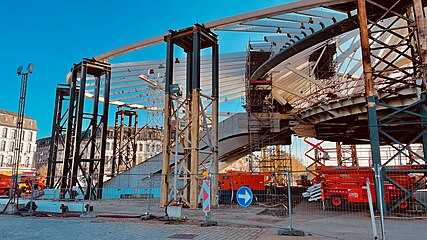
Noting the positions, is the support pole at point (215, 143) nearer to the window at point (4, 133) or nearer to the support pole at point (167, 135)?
the support pole at point (167, 135)

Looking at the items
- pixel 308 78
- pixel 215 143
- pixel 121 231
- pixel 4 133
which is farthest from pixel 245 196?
pixel 4 133

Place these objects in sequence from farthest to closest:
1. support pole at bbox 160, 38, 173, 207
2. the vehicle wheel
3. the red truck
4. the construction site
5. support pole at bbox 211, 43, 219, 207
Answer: support pole at bbox 211, 43, 219, 207, the vehicle wheel, support pole at bbox 160, 38, 173, 207, the red truck, the construction site

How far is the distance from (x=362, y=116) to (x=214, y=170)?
33.8 ft

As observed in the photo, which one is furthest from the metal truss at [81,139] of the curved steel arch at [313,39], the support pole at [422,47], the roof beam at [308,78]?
the support pole at [422,47]

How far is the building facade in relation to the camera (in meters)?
71.9

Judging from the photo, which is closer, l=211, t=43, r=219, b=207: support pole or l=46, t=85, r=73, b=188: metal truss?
l=211, t=43, r=219, b=207: support pole

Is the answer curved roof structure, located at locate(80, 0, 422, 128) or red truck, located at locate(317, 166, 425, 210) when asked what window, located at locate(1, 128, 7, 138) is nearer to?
curved roof structure, located at locate(80, 0, 422, 128)

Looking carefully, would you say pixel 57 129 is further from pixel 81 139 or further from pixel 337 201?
pixel 337 201

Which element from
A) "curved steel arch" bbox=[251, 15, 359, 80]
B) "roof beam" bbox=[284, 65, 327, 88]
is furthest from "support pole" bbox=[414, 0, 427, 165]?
"roof beam" bbox=[284, 65, 327, 88]

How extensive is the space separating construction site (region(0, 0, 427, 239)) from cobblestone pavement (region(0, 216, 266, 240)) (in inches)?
7.7

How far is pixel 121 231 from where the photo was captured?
950 centimetres

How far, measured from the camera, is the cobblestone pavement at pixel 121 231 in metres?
8.64

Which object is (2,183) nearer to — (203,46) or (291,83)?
(203,46)

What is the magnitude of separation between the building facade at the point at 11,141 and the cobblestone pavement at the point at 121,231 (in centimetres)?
7061
